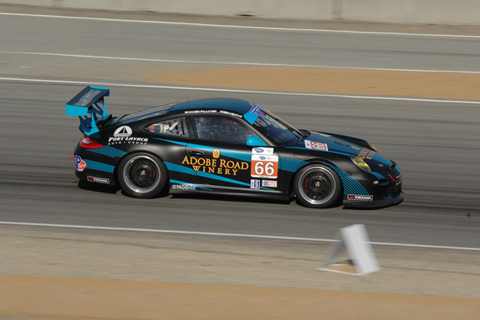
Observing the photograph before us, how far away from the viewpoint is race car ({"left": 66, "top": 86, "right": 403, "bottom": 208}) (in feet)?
28.4

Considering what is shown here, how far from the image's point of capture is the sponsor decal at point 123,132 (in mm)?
9066

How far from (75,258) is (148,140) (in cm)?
234

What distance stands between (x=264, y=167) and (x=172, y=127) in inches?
57.1

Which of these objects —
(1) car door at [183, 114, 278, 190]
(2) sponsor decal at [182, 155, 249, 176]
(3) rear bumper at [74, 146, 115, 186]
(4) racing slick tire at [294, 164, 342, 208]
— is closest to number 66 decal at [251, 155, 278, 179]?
(1) car door at [183, 114, 278, 190]

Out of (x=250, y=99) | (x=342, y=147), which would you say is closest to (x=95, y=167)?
(x=342, y=147)

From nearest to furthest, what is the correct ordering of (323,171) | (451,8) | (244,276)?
(244,276), (323,171), (451,8)

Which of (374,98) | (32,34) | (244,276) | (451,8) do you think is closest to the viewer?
(244,276)

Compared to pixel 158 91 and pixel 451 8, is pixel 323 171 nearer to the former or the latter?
Answer: pixel 158 91

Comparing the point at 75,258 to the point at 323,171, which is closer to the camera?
the point at 75,258

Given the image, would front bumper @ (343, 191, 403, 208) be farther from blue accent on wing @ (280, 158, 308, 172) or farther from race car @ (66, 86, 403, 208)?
blue accent on wing @ (280, 158, 308, 172)

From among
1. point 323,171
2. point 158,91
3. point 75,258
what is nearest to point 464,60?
point 158,91

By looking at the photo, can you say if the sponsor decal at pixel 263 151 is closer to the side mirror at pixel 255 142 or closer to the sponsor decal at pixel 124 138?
the side mirror at pixel 255 142

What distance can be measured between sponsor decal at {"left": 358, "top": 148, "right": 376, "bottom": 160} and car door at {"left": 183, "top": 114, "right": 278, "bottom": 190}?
1270 millimetres

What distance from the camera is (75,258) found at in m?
7.13
